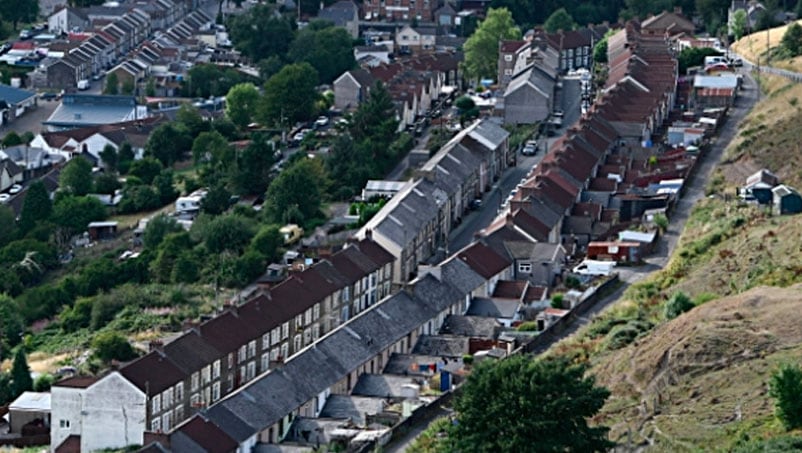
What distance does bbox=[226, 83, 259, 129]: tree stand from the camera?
72625 millimetres

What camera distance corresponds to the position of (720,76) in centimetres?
6725

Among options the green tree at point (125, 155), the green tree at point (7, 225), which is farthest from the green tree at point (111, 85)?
the green tree at point (7, 225)

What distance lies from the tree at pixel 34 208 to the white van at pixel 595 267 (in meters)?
19.9

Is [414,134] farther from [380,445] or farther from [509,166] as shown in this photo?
[380,445]

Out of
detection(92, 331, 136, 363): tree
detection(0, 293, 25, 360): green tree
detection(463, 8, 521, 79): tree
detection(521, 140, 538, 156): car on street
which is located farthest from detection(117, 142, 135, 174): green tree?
detection(92, 331, 136, 363): tree

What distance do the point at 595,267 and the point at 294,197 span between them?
12648mm

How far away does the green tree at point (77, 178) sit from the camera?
6569 centimetres

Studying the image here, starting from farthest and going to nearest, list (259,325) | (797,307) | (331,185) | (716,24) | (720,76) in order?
(716,24), (720,76), (331,185), (259,325), (797,307)

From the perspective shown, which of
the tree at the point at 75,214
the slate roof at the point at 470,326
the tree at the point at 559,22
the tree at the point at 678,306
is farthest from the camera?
the tree at the point at 559,22

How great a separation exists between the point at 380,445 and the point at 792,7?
53059 millimetres

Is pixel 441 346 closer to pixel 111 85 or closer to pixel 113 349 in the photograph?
pixel 113 349

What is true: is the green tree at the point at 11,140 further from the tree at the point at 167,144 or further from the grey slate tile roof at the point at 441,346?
the grey slate tile roof at the point at 441,346

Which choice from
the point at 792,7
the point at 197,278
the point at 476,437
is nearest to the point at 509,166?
the point at 197,278

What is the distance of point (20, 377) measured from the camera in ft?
150
